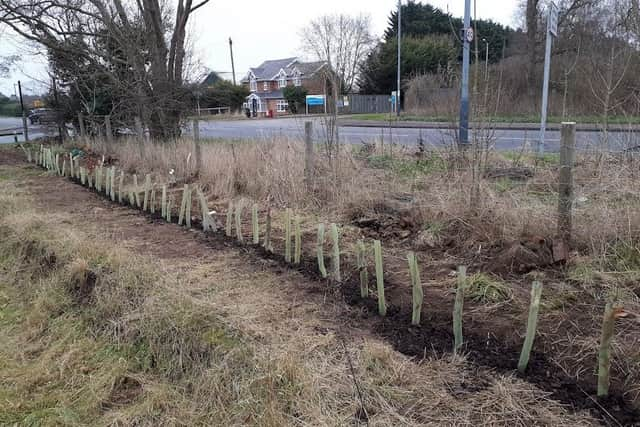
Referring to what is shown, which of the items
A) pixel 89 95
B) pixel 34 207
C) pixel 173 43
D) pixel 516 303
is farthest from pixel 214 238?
pixel 89 95

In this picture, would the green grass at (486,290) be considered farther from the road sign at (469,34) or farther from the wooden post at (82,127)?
the wooden post at (82,127)

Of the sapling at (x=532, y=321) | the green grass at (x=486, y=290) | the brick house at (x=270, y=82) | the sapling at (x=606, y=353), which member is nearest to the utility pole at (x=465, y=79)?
the green grass at (x=486, y=290)

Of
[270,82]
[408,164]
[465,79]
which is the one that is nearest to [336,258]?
[408,164]

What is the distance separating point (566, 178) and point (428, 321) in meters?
1.73

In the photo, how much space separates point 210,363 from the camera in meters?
2.95

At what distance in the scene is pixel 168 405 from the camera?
2758 mm

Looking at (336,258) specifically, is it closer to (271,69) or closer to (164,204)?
(164,204)

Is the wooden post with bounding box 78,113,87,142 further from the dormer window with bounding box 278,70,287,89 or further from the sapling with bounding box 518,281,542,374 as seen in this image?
the dormer window with bounding box 278,70,287,89

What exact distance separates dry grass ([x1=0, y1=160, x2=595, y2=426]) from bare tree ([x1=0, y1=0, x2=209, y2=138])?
9.35 meters

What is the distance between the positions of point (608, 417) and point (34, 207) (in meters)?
7.66

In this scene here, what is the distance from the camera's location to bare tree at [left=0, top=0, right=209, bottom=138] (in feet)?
42.8

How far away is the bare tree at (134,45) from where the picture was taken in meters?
13.1

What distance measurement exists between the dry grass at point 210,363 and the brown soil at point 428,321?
0.12 m

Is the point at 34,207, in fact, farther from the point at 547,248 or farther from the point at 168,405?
the point at 547,248
